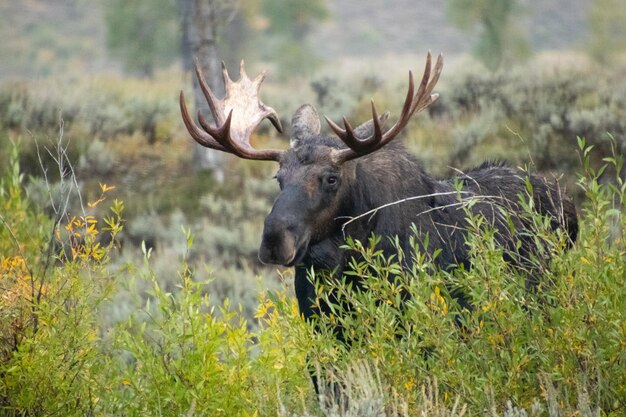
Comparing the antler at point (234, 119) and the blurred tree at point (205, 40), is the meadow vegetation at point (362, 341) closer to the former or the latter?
the antler at point (234, 119)

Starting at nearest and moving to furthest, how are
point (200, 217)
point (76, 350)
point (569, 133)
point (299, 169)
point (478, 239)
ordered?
point (478, 239)
point (76, 350)
point (299, 169)
point (200, 217)
point (569, 133)

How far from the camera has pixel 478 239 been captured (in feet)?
15.6

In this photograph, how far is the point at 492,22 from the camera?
3409 cm

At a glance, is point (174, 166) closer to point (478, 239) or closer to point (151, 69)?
point (478, 239)

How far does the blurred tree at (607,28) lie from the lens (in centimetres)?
3850

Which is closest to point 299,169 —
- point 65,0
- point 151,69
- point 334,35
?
point 151,69

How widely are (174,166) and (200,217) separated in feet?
7.63

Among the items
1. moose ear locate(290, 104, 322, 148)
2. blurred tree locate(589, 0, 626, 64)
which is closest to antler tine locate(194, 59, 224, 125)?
moose ear locate(290, 104, 322, 148)

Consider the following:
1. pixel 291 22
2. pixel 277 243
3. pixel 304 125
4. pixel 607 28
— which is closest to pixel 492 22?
pixel 607 28

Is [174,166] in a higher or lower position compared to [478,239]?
lower

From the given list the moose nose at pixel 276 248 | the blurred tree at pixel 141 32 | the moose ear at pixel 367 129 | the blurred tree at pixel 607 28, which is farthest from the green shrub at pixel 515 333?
the blurred tree at pixel 141 32

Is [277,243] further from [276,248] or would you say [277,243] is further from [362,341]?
[362,341]

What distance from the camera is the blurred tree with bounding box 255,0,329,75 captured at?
144 feet

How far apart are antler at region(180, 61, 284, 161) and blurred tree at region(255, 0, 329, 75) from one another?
3571cm
